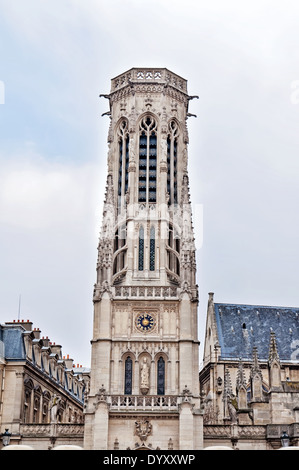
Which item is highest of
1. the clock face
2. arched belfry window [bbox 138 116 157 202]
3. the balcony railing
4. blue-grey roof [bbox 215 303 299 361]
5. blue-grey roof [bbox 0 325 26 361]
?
arched belfry window [bbox 138 116 157 202]

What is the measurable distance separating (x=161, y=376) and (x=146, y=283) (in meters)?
7.99

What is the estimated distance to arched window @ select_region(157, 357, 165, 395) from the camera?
175 feet

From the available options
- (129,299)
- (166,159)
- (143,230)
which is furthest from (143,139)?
(129,299)

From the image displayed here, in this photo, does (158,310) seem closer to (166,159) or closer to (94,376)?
(94,376)

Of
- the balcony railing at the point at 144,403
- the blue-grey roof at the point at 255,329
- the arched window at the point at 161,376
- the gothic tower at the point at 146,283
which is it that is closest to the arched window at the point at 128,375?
the gothic tower at the point at 146,283

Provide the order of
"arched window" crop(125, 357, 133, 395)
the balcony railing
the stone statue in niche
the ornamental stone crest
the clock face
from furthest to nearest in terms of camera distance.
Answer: the clock face → "arched window" crop(125, 357, 133, 395) → the stone statue in niche → the balcony railing → the ornamental stone crest

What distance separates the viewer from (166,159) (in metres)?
62.4

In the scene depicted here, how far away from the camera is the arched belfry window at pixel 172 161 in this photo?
62438 mm

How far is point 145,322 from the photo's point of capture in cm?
5497

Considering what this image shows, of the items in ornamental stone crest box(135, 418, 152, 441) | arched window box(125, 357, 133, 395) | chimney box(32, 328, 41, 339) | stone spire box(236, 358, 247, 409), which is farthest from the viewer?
chimney box(32, 328, 41, 339)

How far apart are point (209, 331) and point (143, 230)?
67.0ft

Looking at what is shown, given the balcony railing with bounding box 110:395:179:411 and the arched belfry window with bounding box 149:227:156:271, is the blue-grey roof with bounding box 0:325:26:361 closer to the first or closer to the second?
the balcony railing with bounding box 110:395:179:411

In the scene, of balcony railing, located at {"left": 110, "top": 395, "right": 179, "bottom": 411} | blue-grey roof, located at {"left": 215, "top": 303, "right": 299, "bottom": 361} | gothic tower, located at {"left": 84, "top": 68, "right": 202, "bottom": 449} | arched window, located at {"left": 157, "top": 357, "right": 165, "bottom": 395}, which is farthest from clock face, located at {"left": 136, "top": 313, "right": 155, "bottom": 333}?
blue-grey roof, located at {"left": 215, "top": 303, "right": 299, "bottom": 361}

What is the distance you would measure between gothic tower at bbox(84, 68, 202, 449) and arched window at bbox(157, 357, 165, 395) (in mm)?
76
